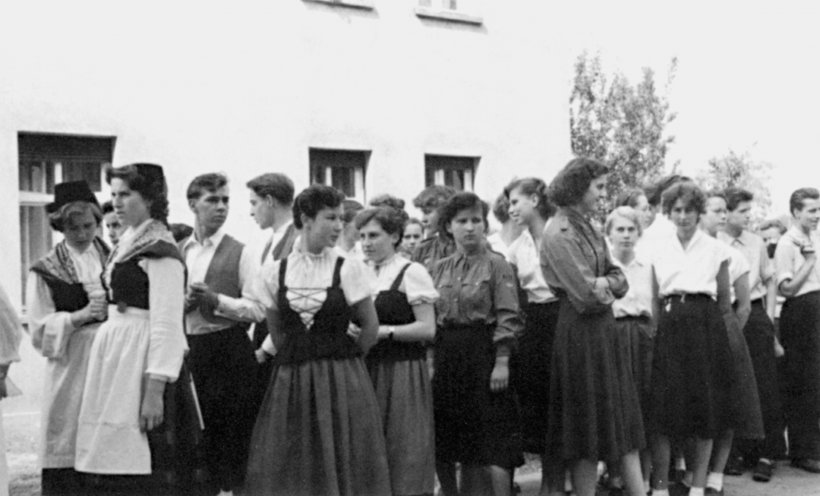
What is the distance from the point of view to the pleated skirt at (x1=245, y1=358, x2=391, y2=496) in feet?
19.5

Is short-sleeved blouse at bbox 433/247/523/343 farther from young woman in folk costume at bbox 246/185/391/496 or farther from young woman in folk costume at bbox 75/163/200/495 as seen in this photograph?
young woman in folk costume at bbox 75/163/200/495

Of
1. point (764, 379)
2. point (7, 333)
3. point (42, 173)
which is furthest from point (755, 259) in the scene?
→ point (42, 173)

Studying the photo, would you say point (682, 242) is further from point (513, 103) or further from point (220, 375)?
point (513, 103)

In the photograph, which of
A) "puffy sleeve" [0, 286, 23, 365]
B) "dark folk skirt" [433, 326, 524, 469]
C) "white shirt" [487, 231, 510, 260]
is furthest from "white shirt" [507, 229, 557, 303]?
"puffy sleeve" [0, 286, 23, 365]

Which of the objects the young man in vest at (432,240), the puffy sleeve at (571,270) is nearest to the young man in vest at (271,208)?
the young man in vest at (432,240)

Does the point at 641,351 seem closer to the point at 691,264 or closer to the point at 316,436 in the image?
the point at 691,264

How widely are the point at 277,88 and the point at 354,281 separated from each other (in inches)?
298

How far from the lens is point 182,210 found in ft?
40.8

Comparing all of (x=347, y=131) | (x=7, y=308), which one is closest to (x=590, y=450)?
(x=7, y=308)

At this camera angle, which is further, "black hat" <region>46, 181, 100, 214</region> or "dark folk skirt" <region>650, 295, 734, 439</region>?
"dark folk skirt" <region>650, 295, 734, 439</region>

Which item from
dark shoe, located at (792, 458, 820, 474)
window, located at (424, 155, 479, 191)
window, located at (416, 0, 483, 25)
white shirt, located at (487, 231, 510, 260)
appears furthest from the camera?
window, located at (424, 155, 479, 191)

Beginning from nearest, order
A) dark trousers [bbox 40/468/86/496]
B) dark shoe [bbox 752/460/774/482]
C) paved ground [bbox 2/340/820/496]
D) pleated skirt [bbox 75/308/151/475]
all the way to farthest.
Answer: pleated skirt [bbox 75/308/151/475] < dark trousers [bbox 40/468/86/496] < paved ground [bbox 2/340/820/496] < dark shoe [bbox 752/460/774/482]

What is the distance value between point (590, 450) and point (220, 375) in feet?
6.94

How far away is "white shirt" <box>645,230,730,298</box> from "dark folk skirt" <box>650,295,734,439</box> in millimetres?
89
